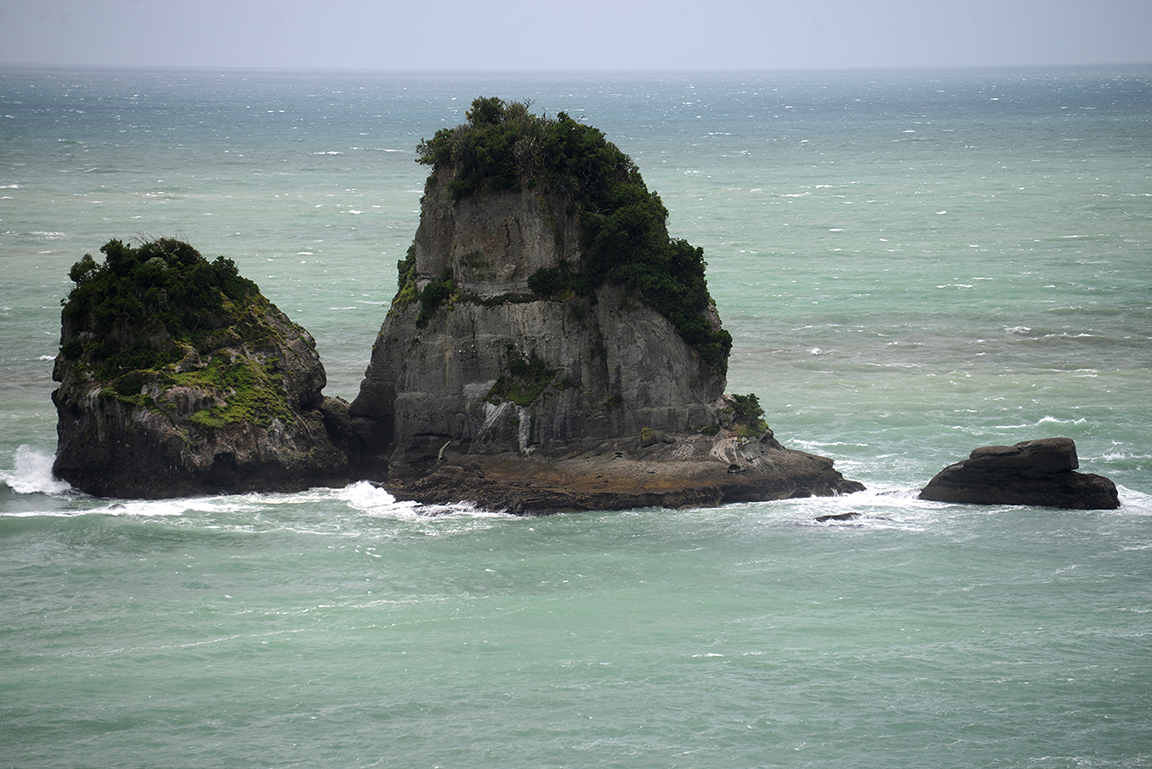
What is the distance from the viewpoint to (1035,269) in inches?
3740

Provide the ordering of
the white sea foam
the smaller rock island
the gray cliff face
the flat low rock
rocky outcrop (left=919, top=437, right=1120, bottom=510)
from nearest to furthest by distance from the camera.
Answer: the flat low rock, rocky outcrop (left=919, top=437, right=1120, bottom=510), the smaller rock island, the gray cliff face, the white sea foam

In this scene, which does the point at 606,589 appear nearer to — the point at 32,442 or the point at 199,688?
the point at 199,688

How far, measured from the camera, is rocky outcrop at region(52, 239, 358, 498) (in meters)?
45.2

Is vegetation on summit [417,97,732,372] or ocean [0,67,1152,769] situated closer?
ocean [0,67,1152,769]

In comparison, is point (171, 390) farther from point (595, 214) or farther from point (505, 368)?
point (595, 214)

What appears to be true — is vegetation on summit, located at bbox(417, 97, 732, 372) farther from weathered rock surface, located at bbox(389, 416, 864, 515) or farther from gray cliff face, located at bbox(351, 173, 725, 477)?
weathered rock surface, located at bbox(389, 416, 864, 515)

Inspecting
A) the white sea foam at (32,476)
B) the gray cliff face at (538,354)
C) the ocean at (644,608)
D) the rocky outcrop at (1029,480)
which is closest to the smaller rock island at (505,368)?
the gray cliff face at (538,354)

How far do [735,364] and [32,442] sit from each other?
33.8 meters

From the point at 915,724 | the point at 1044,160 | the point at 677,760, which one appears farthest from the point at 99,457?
the point at 1044,160

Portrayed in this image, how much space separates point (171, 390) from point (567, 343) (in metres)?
13.5

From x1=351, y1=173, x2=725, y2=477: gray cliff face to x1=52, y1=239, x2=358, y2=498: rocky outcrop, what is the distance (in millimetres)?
5395

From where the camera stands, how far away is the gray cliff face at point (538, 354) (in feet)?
151

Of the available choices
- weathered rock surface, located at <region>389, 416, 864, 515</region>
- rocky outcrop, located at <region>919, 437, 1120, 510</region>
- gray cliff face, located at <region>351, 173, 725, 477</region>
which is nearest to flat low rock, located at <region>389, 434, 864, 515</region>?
weathered rock surface, located at <region>389, 416, 864, 515</region>

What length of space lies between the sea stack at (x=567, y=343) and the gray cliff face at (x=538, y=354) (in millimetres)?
49
